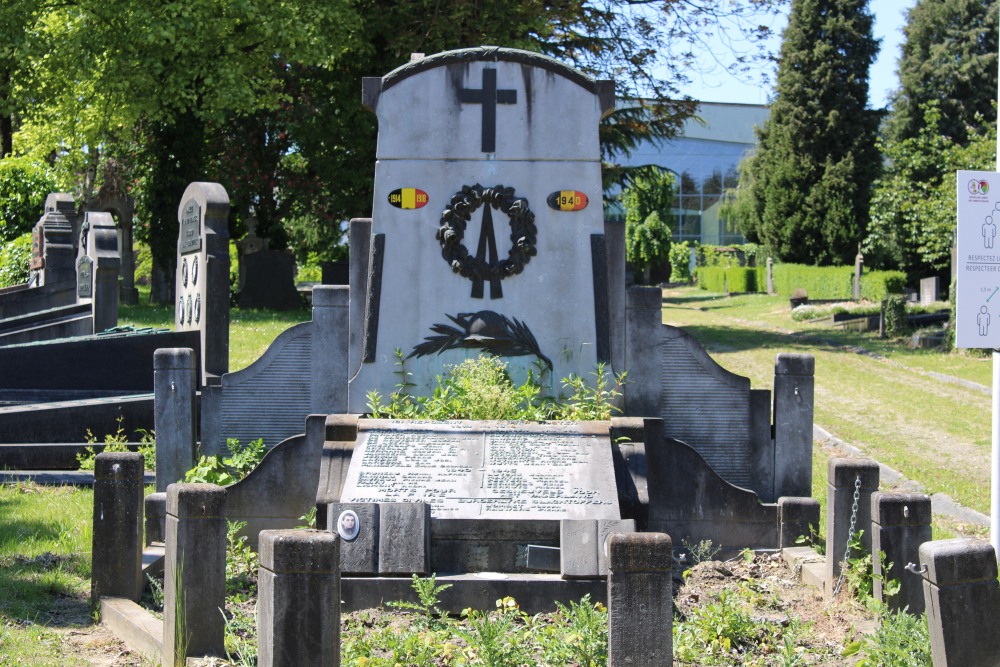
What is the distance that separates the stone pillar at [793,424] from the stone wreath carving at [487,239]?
2163 millimetres

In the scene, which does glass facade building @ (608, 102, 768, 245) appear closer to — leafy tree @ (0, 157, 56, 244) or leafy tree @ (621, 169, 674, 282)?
leafy tree @ (621, 169, 674, 282)

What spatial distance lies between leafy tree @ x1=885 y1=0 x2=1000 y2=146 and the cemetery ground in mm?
28195

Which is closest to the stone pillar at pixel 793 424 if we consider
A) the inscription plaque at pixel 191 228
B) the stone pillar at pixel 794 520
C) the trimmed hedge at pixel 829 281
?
the stone pillar at pixel 794 520

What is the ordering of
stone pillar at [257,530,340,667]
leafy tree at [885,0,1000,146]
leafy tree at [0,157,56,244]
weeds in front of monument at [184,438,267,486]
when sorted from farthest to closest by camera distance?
leafy tree at [885,0,1000,146], leafy tree at [0,157,56,244], weeds in front of monument at [184,438,267,486], stone pillar at [257,530,340,667]

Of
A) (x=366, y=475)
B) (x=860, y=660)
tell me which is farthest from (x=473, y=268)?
(x=860, y=660)

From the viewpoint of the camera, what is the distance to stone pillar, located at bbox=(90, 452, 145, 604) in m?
6.46

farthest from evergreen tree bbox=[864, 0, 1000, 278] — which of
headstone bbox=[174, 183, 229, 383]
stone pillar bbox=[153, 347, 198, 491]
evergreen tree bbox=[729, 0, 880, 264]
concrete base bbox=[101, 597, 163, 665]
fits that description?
concrete base bbox=[101, 597, 163, 665]

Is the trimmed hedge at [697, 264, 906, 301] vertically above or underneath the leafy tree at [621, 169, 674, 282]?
underneath

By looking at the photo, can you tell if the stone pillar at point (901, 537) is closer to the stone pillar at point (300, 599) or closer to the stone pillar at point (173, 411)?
the stone pillar at point (300, 599)

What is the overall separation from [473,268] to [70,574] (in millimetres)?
3664

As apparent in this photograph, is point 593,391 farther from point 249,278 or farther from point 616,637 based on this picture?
point 249,278

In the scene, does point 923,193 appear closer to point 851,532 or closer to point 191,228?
point 191,228

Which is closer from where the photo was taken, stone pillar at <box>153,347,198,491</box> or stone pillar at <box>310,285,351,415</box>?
stone pillar at <box>153,347,198,491</box>

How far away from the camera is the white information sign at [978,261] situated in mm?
7609
